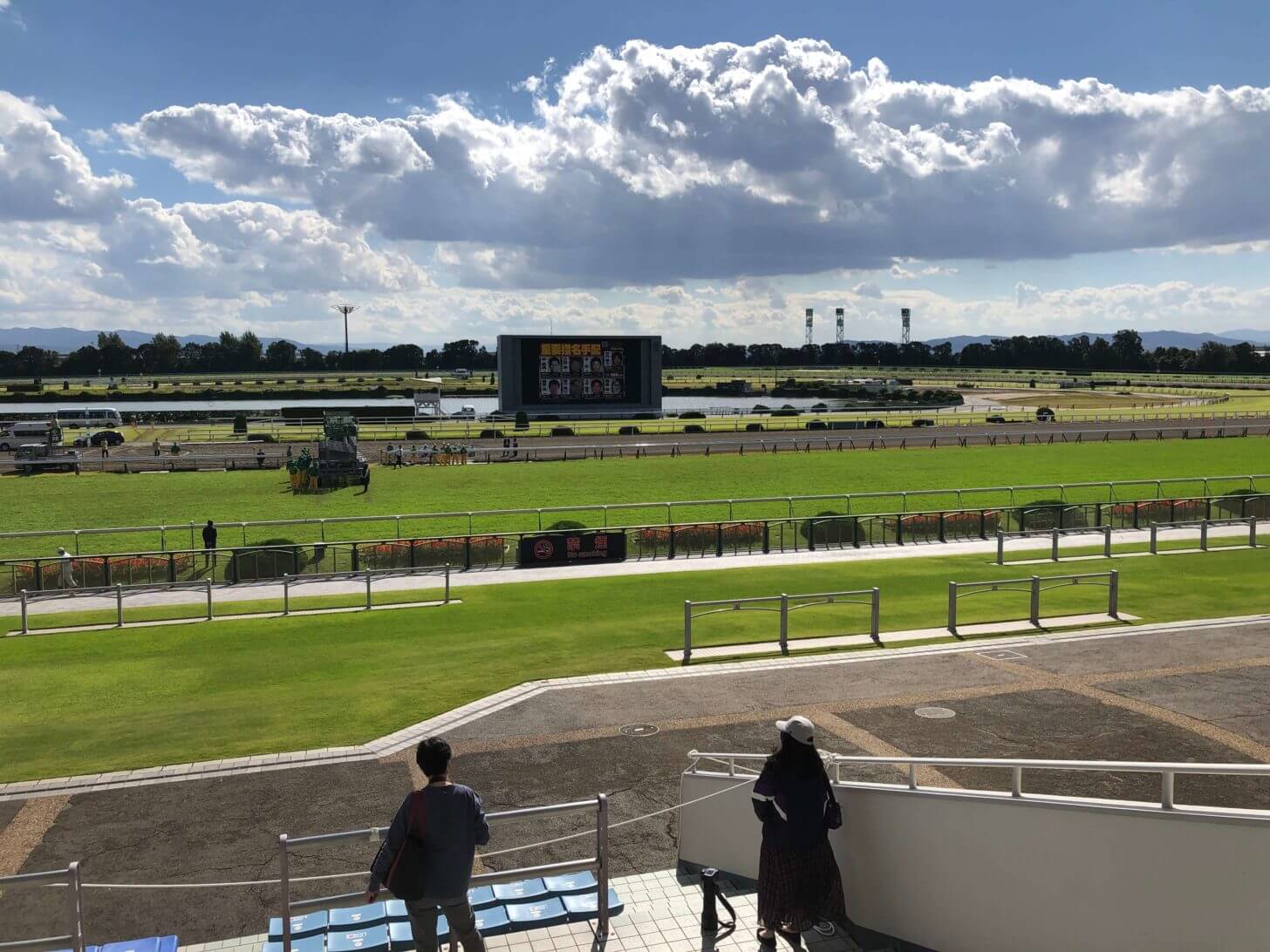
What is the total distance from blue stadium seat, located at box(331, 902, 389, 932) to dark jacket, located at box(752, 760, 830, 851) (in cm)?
327

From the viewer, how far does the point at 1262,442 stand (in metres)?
61.4

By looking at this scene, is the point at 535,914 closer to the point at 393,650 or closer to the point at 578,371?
the point at 393,650

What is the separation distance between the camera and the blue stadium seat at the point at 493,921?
7680 millimetres

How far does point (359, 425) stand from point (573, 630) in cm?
6599

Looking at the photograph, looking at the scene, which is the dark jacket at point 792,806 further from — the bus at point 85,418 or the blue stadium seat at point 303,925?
the bus at point 85,418

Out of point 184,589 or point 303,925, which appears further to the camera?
point 184,589

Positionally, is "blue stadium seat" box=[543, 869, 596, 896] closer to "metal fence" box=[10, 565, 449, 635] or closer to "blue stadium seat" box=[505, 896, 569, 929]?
"blue stadium seat" box=[505, 896, 569, 929]

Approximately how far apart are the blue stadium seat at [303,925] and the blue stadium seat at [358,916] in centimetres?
10

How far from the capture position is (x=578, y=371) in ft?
265

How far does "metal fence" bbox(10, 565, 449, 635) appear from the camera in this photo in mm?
21438

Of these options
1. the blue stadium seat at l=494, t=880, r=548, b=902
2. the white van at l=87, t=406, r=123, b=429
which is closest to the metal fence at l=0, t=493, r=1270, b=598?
the blue stadium seat at l=494, t=880, r=548, b=902

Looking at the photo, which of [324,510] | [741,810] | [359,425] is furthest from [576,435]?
[741,810]

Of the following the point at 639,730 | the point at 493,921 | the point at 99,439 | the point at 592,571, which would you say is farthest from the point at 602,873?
the point at 99,439

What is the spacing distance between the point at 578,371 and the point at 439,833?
7502 centimetres
